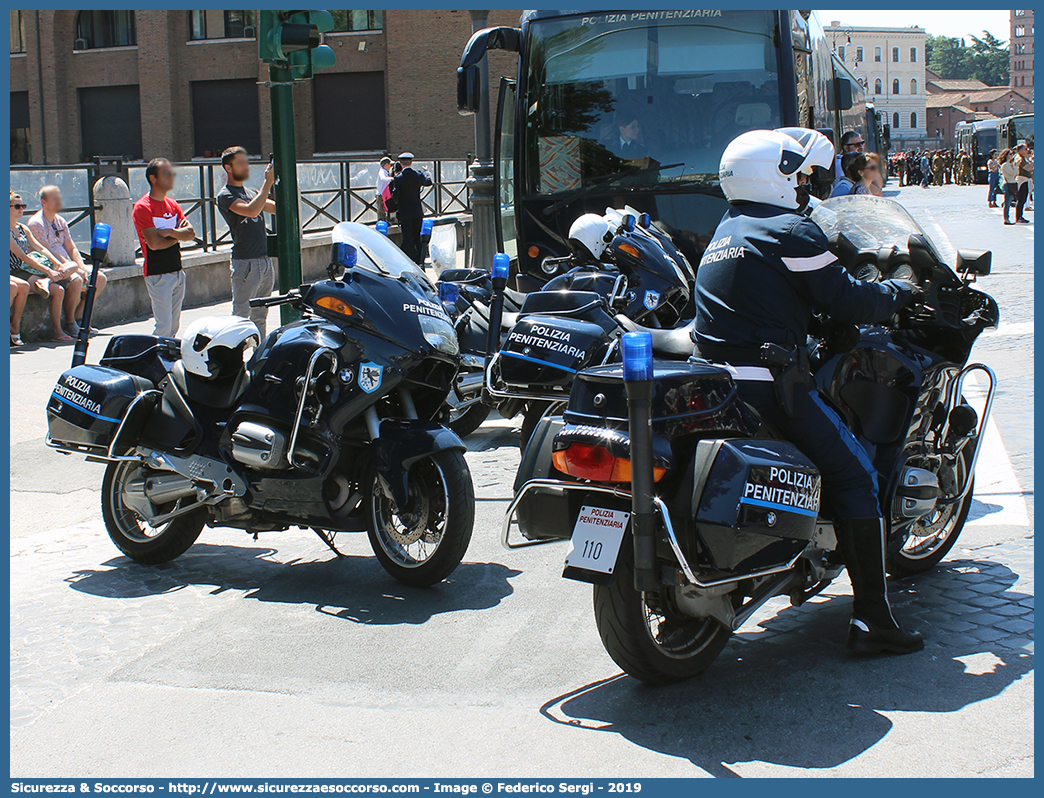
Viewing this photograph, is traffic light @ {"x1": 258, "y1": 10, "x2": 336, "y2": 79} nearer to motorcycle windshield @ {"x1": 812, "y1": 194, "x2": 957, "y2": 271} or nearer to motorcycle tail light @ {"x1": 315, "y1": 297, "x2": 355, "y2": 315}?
motorcycle tail light @ {"x1": 315, "y1": 297, "x2": 355, "y2": 315}

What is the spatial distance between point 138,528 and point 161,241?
4.17 meters

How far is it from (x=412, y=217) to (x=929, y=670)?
14184 mm

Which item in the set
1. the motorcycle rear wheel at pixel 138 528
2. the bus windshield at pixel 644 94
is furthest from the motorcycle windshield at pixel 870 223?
the bus windshield at pixel 644 94

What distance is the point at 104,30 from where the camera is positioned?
42656 mm

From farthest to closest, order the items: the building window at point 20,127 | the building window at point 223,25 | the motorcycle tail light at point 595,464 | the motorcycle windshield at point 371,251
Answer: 1. the building window at point 20,127
2. the building window at point 223,25
3. the motorcycle windshield at point 371,251
4. the motorcycle tail light at point 595,464

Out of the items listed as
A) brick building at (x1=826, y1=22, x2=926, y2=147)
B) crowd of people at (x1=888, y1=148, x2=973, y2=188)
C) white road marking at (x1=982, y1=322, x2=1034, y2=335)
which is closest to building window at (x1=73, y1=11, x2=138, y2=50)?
white road marking at (x1=982, y1=322, x2=1034, y2=335)

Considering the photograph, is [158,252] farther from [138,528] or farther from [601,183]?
[138,528]

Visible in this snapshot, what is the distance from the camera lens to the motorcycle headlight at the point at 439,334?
5.10 metres

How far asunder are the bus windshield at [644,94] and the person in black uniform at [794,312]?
5.92 meters

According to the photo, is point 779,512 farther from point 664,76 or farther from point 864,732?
point 664,76

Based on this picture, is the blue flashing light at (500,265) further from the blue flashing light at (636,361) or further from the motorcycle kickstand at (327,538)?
the blue flashing light at (636,361)

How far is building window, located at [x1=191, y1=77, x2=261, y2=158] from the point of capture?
136 feet

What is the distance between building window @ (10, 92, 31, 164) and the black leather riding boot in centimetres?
4627
